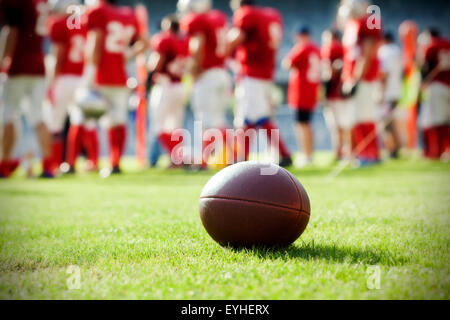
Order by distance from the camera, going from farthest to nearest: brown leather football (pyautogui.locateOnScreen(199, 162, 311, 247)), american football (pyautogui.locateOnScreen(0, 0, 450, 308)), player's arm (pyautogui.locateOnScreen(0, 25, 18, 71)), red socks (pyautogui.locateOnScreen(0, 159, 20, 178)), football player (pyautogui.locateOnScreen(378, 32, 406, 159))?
1. football player (pyautogui.locateOnScreen(378, 32, 406, 159))
2. red socks (pyautogui.locateOnScreen(0, 159, 20, 178))
3. player's arm (pyautogui.locateOnScreen(0, 25, 18, 71))
4. brown leather football (pyautogui.locateOnScreen(199, 162, 311, 247))
5. american football (pyautogui.locateOnScreen(0, 0, 450, 308))

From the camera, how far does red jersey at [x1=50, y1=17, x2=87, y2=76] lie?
7.18m

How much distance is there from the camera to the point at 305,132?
8.99 meters

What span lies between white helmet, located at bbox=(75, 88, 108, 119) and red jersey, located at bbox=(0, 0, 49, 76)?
72cm

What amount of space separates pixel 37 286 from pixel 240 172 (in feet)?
3.52

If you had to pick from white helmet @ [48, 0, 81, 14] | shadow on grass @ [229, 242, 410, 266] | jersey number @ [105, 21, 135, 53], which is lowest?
shadow on grass @ [229, 242, 410, 266]

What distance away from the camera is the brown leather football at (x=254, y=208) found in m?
2.31

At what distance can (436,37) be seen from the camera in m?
8.59

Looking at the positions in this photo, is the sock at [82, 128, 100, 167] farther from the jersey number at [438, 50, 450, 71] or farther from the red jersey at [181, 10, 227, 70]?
the jersey number at [438, 50, 450, 71]

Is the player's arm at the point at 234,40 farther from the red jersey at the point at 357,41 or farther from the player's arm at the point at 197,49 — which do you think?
the red jersey at the point at 357,41

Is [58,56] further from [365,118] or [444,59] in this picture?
[444,59]

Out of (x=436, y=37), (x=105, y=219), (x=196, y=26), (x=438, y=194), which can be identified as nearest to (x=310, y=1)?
(x=436, y=37)

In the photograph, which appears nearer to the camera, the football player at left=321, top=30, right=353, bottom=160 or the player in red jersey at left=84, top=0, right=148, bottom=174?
the player in red jersey at left=84, top=0, right=148, bottom=174

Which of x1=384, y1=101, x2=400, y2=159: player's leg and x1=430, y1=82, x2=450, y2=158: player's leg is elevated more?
x1=430, y1=82, x2=450, y2=158: player's leg

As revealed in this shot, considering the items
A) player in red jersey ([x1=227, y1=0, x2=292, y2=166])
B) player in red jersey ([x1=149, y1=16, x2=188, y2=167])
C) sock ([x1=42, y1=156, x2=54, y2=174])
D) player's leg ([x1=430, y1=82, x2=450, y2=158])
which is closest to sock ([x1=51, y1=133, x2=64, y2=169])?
sock ([x1=42, y1=156, x2=54, y2=174])
